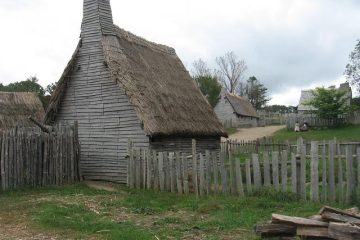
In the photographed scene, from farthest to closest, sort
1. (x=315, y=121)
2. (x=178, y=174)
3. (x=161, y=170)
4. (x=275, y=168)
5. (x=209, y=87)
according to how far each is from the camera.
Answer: (x=209, y=87) → (x=315, y=121) → (x=161, y=170) → (x=178, y=174) → (x=275, y=168)

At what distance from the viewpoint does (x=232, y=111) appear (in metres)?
55.8

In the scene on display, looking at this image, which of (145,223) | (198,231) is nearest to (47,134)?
(145,223)

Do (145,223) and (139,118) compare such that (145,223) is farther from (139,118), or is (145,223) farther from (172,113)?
A: (172,113)

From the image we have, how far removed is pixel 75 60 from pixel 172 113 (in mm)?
4463

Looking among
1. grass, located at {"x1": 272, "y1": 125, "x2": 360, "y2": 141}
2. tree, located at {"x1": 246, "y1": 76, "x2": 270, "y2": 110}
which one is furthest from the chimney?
tree, located at {"x1": 246, "y1": 76, "x2": 270, "y2": 110}

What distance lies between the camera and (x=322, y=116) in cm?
4066

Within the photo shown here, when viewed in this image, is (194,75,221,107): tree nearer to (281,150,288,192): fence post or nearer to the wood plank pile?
(281,150,288,192): fence post

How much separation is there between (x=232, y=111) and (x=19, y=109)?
29.6m

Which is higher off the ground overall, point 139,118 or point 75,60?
point 75,60

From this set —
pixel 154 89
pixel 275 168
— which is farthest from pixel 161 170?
pixel 154 89

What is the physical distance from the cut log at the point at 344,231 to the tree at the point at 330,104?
35675 millimetres

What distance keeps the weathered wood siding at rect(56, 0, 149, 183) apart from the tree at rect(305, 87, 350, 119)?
2768 cm

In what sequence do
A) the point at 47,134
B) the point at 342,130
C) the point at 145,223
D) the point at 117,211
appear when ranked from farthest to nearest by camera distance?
the point at 342,130
the point at 47,134
the point at 117,211
the point at 145,223

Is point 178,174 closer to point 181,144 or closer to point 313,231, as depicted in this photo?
point 181,144
